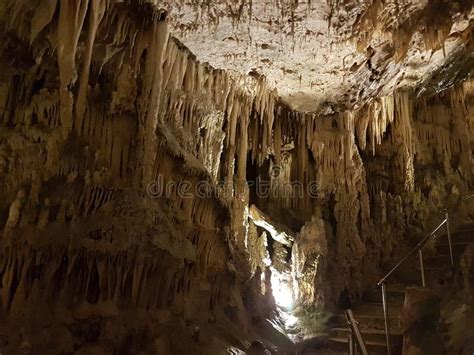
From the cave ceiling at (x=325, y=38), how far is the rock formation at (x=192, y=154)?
36 mm

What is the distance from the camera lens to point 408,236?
11.0 m

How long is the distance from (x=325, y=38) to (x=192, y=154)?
125 inches

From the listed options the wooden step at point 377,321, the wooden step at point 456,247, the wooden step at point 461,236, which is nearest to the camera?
the wooden step at point 377,321

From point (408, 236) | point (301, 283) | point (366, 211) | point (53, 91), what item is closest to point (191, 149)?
point (53, 91)

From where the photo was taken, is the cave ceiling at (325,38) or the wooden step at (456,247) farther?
the wooden step at (456,247)

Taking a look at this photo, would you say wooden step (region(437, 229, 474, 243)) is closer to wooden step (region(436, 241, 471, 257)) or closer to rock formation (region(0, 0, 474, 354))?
wooden step (region(436, 241, 471, 257))

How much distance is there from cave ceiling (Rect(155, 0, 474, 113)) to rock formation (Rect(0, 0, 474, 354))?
0.04 meters

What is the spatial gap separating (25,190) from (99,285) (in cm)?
165

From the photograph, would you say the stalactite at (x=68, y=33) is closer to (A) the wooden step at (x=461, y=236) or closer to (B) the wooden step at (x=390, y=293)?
(B) the wooden step at (x=390, y=293)

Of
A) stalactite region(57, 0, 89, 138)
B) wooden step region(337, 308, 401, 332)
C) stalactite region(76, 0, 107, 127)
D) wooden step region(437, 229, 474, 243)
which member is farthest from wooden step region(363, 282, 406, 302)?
stalactite region(57, 0, 89, 138)

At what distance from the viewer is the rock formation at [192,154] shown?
224 inches

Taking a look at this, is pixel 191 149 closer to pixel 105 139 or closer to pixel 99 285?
pixel 105 139

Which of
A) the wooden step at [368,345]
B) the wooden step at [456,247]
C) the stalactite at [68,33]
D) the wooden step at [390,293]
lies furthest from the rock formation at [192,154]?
the wooden step at [368,345]

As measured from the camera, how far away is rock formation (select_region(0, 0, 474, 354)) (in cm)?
568
